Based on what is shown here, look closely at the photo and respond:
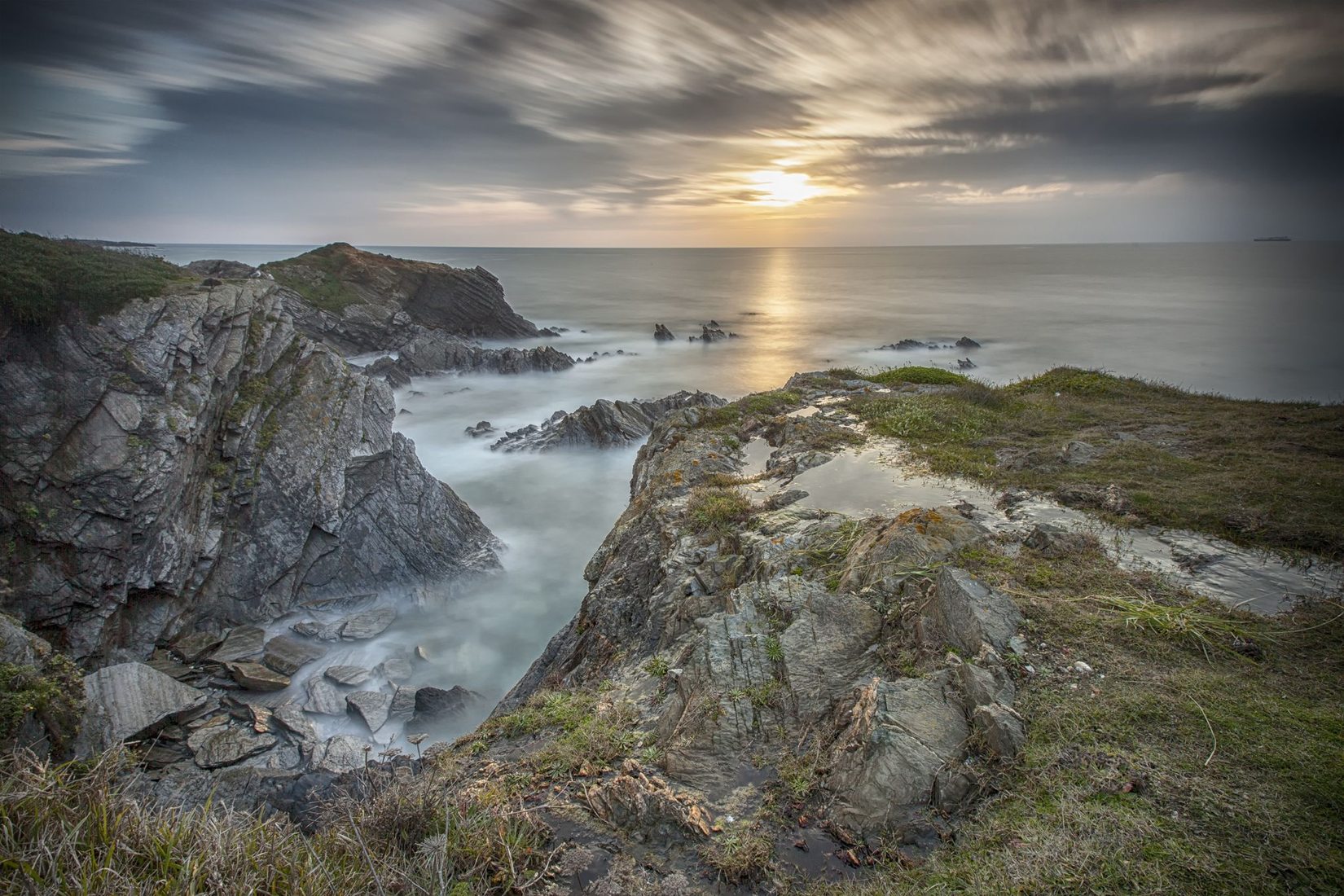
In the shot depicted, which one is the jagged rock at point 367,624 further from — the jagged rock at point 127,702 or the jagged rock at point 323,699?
the jagged rock at point 127,702

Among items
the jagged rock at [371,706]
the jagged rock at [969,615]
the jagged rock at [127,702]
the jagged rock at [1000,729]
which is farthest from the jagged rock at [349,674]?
the jagged rock at [1000,729]

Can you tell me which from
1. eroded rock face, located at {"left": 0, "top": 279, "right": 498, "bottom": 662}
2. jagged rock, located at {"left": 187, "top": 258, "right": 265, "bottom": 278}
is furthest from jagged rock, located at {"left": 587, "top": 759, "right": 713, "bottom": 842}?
jagged rock, located at {"left": 187, "top": 258, "right": 265, "bottom": 278}

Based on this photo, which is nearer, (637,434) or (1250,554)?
(1250,554)

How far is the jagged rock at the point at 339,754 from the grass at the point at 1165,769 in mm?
9652

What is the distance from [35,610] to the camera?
1250 centimetres

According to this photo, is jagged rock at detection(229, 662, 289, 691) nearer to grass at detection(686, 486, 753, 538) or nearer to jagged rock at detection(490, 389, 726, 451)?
grass at detection(686, 486, 753, 538)

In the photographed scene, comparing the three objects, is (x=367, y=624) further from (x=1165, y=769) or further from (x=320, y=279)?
(x=320, y=279)

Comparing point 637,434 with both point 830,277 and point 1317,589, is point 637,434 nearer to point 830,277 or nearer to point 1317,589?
point 1317,589

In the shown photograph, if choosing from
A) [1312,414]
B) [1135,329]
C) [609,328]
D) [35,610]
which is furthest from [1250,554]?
[609,328]

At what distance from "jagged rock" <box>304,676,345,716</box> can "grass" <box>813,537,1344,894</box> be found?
12.8 meters

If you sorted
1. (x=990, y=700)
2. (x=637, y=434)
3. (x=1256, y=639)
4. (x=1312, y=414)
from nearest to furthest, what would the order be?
(x=990, y=700), (x=1256, y=639), (x=1312, y=414), (x=637, y=434)

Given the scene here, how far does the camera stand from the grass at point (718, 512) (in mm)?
10125

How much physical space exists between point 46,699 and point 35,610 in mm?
6140

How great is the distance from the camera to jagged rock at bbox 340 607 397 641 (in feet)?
52.4
